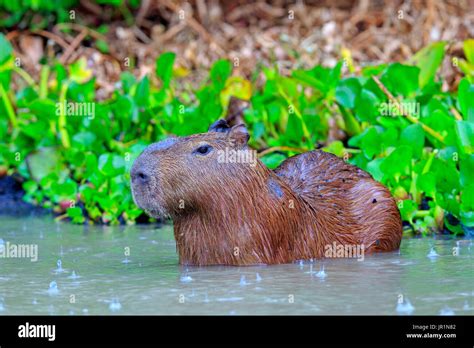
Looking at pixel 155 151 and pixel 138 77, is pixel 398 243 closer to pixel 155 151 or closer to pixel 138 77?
pixel 155 151

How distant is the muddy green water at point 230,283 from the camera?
14.7 ft

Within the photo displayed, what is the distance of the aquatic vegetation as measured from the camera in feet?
23.3

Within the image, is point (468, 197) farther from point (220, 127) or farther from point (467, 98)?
point (220, 127)

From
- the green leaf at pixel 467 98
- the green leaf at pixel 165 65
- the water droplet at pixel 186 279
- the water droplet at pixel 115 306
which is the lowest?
the water droplet at pixel 115 306

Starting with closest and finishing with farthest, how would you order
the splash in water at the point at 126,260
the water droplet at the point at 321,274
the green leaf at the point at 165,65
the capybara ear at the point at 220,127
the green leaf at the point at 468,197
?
the water droplet at the point at 321,274, the capybara ear at the point at 220,127, the splash in water at the point at 126,260, the green leaf at the point at 468,197, the green leaf at the point at 165,65

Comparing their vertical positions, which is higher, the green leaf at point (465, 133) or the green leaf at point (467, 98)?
the green leaf at point (467, 98)

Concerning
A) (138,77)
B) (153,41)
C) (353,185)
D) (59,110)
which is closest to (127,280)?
(353,185)

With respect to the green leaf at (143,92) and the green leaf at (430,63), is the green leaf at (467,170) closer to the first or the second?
the green leaf at (430,63)

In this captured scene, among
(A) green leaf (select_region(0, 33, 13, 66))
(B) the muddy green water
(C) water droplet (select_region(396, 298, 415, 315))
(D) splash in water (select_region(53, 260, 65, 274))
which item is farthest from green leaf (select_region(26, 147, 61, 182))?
(C) water droplet (select_region(396, 298, 415, 315))

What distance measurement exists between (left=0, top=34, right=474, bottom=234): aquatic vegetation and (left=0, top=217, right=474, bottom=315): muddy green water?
0.59 m

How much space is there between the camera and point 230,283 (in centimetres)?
509

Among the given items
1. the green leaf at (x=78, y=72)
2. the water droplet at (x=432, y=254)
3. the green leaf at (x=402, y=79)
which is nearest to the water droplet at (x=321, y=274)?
the water droplet at (x=432, y=254)

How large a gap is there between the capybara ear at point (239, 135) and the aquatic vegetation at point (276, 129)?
1600mm

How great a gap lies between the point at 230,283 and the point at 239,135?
98cm
